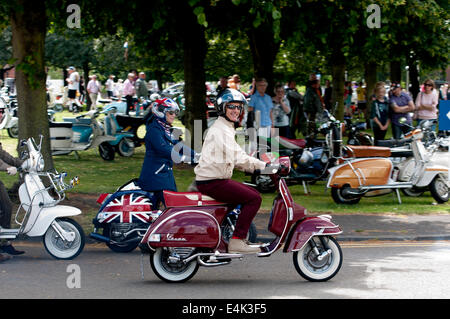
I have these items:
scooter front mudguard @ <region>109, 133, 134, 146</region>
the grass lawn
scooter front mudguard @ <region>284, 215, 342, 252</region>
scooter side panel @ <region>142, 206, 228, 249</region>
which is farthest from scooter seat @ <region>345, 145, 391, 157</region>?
scooter front mudguard @ <region>109, 133, 134, 146</region>

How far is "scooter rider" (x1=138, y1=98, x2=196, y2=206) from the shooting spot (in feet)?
28.7

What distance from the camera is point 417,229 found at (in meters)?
10.2

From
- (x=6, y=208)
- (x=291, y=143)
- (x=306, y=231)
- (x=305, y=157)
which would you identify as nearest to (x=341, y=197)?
(x=305, y=157)

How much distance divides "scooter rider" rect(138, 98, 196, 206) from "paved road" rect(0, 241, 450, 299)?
0.88 metres

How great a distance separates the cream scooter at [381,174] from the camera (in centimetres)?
1217

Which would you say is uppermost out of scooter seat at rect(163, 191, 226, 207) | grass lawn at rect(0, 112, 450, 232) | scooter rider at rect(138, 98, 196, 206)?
scooter rider at rect(138, 98, 196, 206)

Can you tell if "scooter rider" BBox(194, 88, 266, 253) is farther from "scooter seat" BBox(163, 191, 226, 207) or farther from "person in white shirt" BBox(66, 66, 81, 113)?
"person in white shirt" BBox(66, 66, 81, 113)

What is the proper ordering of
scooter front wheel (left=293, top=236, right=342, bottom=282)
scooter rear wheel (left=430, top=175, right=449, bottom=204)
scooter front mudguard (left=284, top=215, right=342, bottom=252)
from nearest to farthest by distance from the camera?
scooter front mudguard (left=284, top=215, right=342, bottom=252), scooter front wheel (left=293, top=236, right=342, bottom=282), scooter rear wheel (left=430, top=175, right=449, bottom=204)

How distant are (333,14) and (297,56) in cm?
1682

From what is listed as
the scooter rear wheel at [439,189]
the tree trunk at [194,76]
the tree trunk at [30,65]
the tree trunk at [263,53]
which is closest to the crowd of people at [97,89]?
the tree trunk at [263,53]

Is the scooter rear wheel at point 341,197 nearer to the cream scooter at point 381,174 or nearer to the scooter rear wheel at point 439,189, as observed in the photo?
the cream scooter at point 381,174

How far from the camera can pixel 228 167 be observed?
24.4 feet

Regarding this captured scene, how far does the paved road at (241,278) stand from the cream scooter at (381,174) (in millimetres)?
3036

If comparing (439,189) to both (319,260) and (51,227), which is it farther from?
(51,227)
